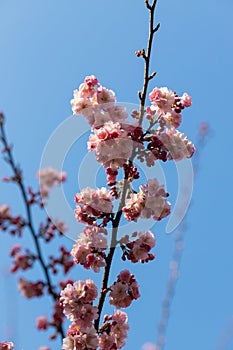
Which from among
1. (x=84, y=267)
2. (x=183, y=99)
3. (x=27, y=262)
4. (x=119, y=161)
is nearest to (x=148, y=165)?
(x=119, y=161)

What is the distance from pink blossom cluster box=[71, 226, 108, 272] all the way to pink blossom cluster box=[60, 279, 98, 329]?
13 centimetres

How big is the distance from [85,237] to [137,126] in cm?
82

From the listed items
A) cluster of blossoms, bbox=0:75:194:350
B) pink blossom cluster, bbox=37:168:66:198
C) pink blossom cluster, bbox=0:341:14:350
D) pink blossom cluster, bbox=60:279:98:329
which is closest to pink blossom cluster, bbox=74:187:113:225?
cluster of blossoms, bbox=0:75:194:350

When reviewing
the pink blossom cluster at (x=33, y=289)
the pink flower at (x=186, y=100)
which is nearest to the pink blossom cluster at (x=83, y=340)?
the pink blossom cluster at (x=33, y=289)

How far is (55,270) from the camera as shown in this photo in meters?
3.29

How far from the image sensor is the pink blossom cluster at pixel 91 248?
260cm

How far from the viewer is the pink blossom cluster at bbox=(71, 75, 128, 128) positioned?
2762 mm

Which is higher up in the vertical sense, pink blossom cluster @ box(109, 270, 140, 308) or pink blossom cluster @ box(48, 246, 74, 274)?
pink blossom cluster @ box(48, 246, 74, 274)

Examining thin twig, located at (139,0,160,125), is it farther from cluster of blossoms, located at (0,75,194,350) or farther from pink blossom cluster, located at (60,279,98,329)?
pink blossom cluster, located at (60,279,98,329)

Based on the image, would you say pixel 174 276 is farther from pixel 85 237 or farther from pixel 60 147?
pixel 60 147

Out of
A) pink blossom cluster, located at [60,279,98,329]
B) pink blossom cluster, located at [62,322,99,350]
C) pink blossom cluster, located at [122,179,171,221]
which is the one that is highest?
pink blossom cluster, located at [122,179,171,221]

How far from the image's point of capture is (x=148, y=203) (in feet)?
8.76

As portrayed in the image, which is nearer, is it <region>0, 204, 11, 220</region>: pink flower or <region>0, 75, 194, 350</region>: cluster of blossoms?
<region>0, 75, 194, 350</region>: cluster of blossoms

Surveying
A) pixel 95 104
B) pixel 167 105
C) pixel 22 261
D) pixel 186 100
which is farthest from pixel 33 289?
pixel 186 100
